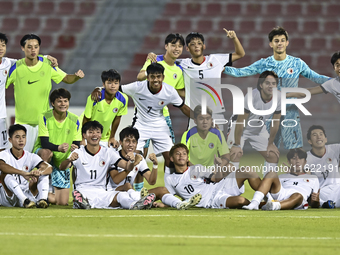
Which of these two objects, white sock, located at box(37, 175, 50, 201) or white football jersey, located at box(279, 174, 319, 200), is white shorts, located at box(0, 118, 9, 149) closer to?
white sock, located at box(37, 175, 50, 201)

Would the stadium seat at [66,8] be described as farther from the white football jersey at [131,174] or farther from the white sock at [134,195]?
the white sock at [134,195]

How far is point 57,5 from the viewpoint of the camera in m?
19.7

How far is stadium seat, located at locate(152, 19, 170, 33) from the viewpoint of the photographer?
61.1ft

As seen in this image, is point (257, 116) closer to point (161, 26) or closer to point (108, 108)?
A: point (108, 108)

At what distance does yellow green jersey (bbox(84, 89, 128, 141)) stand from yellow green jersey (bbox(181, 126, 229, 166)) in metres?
1.16

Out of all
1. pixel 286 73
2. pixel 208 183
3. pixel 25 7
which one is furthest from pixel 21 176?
pixel 25 7

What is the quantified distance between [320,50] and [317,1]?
2.19 meters

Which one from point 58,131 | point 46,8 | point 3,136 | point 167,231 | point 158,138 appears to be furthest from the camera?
point 46,8

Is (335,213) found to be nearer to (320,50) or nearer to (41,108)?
(41,108)

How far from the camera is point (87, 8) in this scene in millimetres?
19547

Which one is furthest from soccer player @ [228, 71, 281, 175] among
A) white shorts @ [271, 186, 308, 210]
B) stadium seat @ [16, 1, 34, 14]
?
stadium seat @ [16, 1, 34, 14]

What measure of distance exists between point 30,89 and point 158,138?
1.94 metres

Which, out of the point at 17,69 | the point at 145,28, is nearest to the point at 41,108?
the point at 17,69

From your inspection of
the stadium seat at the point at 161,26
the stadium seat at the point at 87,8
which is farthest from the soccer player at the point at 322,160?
the stadium seat at the point at 87,8
